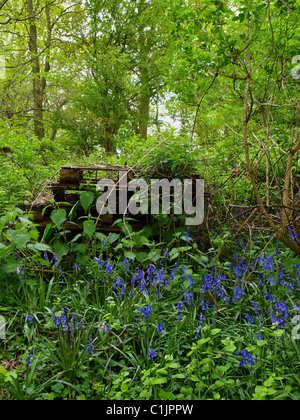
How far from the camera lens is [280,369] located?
1896mm

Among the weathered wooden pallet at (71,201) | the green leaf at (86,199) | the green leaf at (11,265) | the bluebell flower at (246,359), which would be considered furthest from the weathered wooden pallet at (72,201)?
the bluebell flower at (246,359)

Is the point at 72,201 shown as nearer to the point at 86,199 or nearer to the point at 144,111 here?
the point at 86,199

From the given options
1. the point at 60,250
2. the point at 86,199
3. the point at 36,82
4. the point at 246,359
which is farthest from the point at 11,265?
the point at 36,82

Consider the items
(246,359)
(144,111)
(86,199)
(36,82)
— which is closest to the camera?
(246,359)

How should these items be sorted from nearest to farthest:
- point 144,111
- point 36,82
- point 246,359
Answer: point 246,359, point 36,82, point 144,111

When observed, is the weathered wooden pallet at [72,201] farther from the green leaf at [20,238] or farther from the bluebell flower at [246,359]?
the bluebell flower at [246,359]

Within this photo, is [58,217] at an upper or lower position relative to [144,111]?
lower

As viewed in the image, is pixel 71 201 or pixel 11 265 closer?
pixel 11 265

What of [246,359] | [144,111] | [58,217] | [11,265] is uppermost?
[144,111]

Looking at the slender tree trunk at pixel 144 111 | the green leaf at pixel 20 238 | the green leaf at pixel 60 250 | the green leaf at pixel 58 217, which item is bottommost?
the green leaf at pixel 60 250

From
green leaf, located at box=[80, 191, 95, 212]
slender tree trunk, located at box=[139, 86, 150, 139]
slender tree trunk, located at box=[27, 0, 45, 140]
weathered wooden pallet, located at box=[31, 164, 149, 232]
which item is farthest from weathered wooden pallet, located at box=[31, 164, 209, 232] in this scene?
slender tree trunk, located at box=[139, 86, 150, 139]

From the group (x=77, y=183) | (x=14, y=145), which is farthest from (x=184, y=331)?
(x=14, y=145)

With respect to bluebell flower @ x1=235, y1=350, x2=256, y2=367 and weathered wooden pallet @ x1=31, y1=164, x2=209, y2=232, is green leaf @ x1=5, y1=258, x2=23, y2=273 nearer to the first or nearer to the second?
weathered wooden pallet @ x1=31, y1=164, x2=209, y2=232

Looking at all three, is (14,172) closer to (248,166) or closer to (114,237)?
(114,237)
